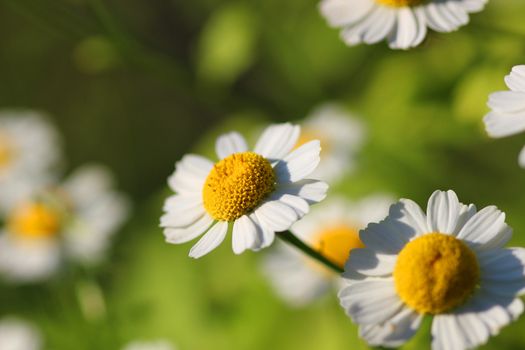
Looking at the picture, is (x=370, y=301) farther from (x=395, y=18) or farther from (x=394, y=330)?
(x=395, y=18)

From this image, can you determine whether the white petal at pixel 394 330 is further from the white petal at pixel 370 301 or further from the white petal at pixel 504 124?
the white petal at pixel 504 124

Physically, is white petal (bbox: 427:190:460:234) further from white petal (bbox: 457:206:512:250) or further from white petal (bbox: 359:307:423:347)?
white petal (bbox: 359:307:423:347)

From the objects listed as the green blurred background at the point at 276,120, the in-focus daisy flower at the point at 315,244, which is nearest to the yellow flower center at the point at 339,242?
the in-focus daisy flower at the point at 315,244

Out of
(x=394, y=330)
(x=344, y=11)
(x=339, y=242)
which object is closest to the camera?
(x=394, y=330)

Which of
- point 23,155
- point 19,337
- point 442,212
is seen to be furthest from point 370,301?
point 23,155

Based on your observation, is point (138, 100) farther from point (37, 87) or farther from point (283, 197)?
point (283, 197)

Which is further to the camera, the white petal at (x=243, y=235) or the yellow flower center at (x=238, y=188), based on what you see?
the yellow flower center at (x=238, y=188)
